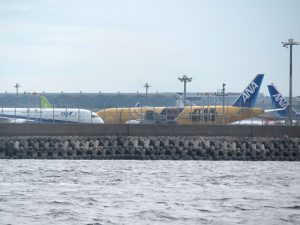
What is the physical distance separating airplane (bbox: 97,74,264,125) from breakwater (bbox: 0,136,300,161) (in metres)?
25.0

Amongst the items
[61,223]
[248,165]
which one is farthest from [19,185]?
[248,165]

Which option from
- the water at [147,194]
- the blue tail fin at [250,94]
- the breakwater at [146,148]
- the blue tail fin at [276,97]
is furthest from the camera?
the blue tail fin at [276,97]

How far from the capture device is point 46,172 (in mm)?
45594

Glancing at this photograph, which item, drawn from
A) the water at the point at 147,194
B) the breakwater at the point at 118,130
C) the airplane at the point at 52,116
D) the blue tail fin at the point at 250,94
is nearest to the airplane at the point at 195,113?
the blue tail fin at the point at 250,94

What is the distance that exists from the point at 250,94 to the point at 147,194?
78.8m

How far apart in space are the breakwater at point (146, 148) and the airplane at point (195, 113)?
25.0m

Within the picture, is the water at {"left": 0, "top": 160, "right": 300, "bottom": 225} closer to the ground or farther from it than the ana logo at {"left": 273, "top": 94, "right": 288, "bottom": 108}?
closer to the ground

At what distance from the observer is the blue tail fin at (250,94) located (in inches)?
4392

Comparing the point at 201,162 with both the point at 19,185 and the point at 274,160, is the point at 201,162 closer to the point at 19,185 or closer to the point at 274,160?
the point at 274,160

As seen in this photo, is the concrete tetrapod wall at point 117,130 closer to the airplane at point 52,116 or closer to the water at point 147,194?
the water at point 147,194

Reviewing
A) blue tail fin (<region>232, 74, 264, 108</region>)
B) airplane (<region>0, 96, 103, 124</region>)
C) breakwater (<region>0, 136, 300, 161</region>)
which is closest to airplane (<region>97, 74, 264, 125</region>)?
blue tail fin (<region>232, 74, 264, 108</region>)

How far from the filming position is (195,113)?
10288 centimetres

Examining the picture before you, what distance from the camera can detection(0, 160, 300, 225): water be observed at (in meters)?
29.4

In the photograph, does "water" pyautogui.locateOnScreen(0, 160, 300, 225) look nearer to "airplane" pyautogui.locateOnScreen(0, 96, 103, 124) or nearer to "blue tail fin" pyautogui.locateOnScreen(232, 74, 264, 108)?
"airplane" pyautogui.locateOnScreen(0, 96, 103, 124)
